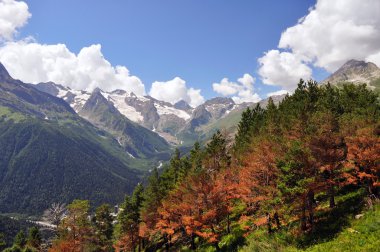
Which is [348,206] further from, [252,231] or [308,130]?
[252,231]

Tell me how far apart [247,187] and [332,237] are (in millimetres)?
13744

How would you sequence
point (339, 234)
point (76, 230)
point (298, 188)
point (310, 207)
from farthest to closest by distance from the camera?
point (76, 230) → point (310, 207) → point (298, 188) → point (339, 234)

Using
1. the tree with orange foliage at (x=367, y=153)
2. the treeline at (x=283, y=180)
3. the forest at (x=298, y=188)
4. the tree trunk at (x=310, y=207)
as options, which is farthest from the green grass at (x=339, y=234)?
the tree with orange foliage at (x=367, y=153)

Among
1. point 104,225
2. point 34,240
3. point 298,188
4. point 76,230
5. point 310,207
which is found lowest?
point 34,240

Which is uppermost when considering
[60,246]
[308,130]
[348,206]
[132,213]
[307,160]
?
[308,130]

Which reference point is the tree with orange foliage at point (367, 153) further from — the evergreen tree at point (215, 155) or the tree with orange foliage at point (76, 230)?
the tree with orange foliage at point (76, 230)

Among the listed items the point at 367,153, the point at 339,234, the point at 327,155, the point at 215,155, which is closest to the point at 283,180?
the point at 327,155

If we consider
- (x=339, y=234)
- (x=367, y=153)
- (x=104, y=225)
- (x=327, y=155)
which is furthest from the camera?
(x=104, y=225)

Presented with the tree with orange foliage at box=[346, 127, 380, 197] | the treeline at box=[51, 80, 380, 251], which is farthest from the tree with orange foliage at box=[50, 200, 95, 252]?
the tree with orange foliage at box=[346, 127, 380, 197]

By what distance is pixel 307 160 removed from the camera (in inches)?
1500

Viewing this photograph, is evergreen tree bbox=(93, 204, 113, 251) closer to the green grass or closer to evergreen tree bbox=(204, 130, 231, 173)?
evergreen tree bbox=(204, 130, 231, 173)

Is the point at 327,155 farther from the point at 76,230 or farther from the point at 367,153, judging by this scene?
the point at 76,230

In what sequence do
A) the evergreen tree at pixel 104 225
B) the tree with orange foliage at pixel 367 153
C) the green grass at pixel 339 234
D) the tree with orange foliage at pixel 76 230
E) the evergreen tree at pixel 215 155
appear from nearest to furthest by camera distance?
the green grass at pixel 339 234 → the tree with orange foliage at pixel 367 153 → the tree with orange foliage at pixel 76 230 → the evergreen tree at pixel 215 155 → the evergreen tree at pixel 104 225

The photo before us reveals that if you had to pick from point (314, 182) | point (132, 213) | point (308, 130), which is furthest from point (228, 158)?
point (314, 182)
